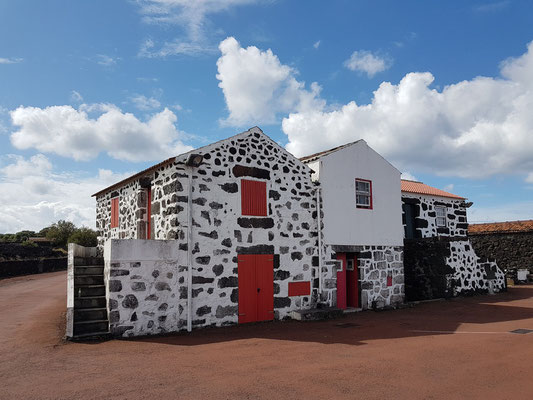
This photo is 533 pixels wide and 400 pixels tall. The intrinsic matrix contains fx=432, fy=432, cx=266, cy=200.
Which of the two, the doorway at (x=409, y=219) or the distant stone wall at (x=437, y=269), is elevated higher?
the doorway at (x=409, y=219)

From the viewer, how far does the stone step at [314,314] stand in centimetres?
1248

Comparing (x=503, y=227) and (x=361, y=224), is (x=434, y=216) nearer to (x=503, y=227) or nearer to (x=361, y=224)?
(x=361, y=224)

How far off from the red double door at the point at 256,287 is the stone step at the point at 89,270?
11.8 feet

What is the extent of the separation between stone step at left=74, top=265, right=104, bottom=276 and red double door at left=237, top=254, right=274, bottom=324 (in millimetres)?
3611

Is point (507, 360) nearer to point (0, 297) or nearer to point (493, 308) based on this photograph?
point (493, 308)

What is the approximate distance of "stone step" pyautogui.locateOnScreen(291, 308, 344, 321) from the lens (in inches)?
491

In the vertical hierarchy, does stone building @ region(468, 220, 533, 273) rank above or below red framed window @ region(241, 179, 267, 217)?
below

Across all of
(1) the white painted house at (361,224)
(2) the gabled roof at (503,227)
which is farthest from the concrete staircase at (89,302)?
(2) the gabled roof at (503,227)

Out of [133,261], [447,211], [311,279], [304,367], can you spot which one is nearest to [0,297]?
[133,261]

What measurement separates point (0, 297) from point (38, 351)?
37.1 feet

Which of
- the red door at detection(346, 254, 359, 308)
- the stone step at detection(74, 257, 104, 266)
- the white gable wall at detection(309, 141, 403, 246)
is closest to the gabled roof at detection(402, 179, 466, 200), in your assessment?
the white gable wall at detection(309, 141, 403, 246)

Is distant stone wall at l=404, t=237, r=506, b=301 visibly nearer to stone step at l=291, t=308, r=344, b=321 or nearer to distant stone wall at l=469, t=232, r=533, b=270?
stone step at l=291, t=308, r=344, b=321

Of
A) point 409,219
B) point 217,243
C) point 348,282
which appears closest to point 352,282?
point 348,282

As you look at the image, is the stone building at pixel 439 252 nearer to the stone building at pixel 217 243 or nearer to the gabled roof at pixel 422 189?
the gabled roof at pixel 422 189
